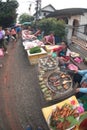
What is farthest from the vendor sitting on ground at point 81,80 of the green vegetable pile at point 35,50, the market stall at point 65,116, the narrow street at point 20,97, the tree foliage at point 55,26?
the tree foliage at point 55,26

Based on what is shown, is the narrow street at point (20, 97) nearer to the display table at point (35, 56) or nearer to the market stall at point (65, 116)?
the display table at point (35, 56)

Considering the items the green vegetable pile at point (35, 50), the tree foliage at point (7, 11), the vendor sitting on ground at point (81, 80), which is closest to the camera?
the vendor sitting on ground at point (81, 80)

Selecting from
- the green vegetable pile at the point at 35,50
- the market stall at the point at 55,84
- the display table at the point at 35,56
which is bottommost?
the display table at the point at 35,56

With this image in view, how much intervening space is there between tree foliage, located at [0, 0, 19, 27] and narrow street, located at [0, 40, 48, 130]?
1261 cm

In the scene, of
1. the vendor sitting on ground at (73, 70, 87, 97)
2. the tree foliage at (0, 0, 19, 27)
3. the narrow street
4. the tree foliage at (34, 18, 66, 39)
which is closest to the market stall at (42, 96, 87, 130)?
the vendor sitting on ground at (73, 70, 87, 97)

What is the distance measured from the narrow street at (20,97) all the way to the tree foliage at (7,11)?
12.6 m

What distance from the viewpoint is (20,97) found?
8.83 m

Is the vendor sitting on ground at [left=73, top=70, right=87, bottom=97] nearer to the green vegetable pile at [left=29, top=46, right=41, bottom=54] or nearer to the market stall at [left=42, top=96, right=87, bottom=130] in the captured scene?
the market stall at [left=42, top=96, right=87, bottom=130]

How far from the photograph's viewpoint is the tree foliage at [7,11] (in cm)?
2395

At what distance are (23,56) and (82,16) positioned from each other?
12.5 meters

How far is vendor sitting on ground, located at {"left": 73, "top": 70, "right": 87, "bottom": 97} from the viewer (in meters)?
7.01

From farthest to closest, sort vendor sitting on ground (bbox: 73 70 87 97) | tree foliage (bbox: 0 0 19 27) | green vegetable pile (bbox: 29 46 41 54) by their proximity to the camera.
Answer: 1. tree foliage (bbox: 0 0 19 27)
2. green vegetable pile (bbox: 29 46 41 54)
3. vendor sitting on ground (bbox: 73 70 87 97)

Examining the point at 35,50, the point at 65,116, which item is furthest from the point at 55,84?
the point at 35,50

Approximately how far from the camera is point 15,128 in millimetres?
7188
